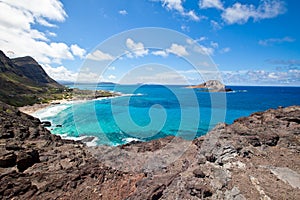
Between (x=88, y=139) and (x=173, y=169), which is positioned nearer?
(x=173, y=169)

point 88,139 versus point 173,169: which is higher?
point 173,169

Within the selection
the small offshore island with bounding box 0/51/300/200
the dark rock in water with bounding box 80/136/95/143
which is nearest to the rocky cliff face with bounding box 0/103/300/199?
the small offshore island with bounding box 0/51/300/200

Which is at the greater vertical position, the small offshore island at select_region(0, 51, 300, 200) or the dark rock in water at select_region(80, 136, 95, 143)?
the small offshore island at select_region(0, 51, 300, 200)

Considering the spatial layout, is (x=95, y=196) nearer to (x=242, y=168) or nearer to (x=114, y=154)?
(x=114, y=154)

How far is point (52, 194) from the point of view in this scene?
A: 10.4 m

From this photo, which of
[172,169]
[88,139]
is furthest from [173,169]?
[88,139]

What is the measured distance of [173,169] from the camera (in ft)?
46.0

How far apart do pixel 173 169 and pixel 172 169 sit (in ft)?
0.26

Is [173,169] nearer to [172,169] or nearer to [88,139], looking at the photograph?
[172,169]

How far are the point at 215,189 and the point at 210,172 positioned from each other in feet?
5.20

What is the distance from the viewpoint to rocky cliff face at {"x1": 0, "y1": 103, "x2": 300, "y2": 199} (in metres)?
9.92

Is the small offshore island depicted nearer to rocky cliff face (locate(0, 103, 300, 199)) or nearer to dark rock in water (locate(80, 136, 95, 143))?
rocky cliff face (locate(0, 103, 300, 199))

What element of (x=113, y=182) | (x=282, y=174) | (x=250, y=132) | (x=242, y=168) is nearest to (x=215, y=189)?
(x=242, y=168)

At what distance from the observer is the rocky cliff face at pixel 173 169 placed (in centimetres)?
992
